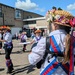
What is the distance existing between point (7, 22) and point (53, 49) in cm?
4277

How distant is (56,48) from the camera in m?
2.64

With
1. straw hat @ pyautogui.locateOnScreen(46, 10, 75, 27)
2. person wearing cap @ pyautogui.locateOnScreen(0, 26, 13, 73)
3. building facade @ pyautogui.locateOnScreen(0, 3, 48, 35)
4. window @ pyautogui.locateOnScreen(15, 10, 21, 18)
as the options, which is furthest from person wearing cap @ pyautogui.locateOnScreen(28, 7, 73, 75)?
window @ pyautogui.locateOnScreen(15, 10, 21, 18)

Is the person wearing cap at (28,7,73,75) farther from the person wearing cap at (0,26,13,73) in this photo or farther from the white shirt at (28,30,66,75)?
the person wearing cap at (0,26,13,73)

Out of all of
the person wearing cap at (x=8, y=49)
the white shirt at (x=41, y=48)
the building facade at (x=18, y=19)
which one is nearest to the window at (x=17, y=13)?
the building facade at (x=18, y=19)

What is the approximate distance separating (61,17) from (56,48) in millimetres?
404

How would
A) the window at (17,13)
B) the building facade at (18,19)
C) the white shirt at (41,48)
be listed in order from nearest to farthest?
the white shirt at (41,48)
the building facade at (18,19)
the window at (17,13)

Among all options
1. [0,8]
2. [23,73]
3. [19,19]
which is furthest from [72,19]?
[19,19]

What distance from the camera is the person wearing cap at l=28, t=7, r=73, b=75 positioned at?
2.63 meters

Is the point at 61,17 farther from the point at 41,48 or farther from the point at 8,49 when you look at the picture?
the point at 8,49

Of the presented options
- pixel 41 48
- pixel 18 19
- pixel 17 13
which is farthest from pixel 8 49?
pixel 17 13

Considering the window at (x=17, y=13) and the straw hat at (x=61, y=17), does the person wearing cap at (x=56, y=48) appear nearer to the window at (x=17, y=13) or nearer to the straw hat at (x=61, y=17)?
the straw hat at (x=61, y=17)

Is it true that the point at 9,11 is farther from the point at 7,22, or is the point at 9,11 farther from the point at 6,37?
the point at 6,37

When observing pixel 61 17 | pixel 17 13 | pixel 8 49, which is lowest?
pixel 8 49

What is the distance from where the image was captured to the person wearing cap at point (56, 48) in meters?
2.63
